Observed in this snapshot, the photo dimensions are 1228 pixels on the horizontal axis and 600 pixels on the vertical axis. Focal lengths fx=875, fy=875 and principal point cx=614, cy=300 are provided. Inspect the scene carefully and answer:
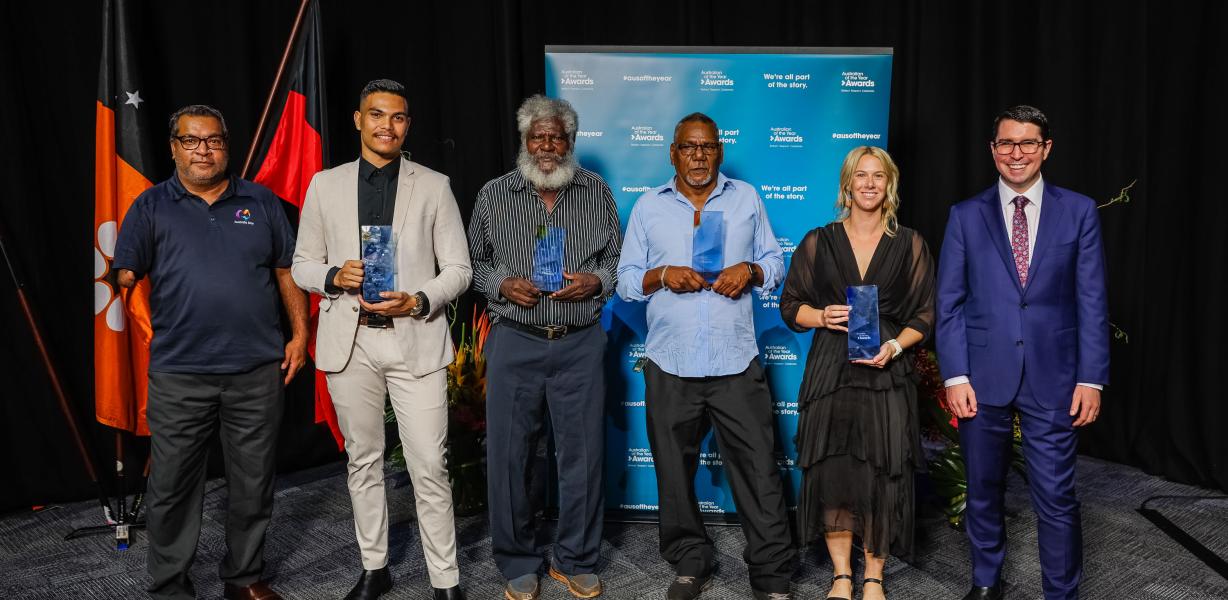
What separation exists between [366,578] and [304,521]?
1.05m

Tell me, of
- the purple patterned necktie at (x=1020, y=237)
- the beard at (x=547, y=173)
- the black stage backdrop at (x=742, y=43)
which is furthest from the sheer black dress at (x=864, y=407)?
the black stage backdrop at (x=742, y=43)

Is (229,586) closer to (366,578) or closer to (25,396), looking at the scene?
(366,578)

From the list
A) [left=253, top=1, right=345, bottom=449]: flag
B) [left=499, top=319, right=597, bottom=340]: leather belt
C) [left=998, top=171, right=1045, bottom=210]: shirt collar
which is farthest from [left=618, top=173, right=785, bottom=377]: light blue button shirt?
[left=253, top=1, right=345, bottom=449]: flag

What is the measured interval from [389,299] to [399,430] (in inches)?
19.5

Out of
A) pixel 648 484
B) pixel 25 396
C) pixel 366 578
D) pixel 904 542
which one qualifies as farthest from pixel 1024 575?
pixel 25 396

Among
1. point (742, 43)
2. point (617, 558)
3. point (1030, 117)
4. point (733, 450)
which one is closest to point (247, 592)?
point (617, 558)

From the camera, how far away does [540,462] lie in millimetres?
4309

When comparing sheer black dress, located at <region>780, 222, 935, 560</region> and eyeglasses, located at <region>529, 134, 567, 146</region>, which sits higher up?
eyeglasses, located at <region>529, 134, 567, 146</region>

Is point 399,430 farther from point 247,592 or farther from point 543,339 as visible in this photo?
point 247,592

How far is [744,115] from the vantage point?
3762 millimetres

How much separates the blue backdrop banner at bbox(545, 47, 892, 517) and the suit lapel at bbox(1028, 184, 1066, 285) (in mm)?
1151

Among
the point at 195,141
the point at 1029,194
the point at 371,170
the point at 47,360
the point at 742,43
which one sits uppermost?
the point at 742,43

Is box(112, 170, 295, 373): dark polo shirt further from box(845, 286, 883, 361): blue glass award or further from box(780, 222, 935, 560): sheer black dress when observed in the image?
box(845, 286, 883, 361): blue glass award

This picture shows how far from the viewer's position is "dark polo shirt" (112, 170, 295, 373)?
289 cm
